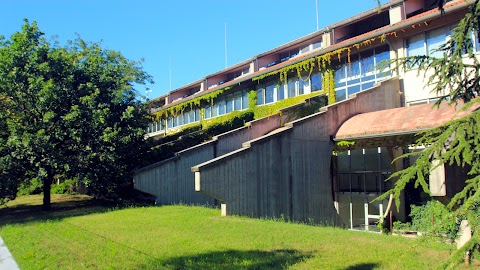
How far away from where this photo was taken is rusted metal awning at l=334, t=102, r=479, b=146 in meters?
15.0

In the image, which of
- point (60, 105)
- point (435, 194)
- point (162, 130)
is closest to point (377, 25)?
point (435, 194)

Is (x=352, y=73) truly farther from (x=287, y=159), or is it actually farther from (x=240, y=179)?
(x=240, y=179)

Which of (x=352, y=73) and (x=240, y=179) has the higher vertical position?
(x=352, y=73)

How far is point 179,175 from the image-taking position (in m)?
20.2

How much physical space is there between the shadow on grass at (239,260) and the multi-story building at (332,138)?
6.73m

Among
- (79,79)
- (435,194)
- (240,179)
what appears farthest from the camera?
(79,79)

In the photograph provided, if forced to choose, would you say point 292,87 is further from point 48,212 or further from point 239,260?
point 239,260

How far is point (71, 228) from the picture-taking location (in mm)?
12680

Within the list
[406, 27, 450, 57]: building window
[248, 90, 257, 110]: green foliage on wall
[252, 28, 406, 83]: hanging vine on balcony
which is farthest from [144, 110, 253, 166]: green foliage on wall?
[406, 27, 450, 57]: building window

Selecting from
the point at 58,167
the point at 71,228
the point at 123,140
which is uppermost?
the point at 123,140

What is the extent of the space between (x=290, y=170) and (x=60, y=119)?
1113cm

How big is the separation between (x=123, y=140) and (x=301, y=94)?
36.9ft

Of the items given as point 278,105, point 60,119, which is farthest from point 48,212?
point 278,105

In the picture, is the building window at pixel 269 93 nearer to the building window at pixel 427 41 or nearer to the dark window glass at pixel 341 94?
the dark window glass at pixel 341 94
